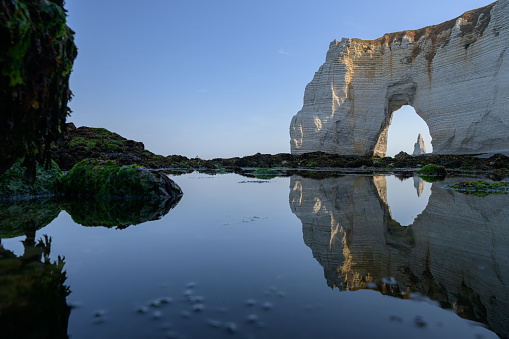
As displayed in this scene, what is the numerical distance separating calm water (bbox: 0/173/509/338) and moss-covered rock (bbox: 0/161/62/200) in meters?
2.24

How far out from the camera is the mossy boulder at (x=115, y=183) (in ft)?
23.2

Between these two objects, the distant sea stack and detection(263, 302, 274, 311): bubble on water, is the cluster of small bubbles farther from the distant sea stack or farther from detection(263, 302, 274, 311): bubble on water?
the distant sea stack

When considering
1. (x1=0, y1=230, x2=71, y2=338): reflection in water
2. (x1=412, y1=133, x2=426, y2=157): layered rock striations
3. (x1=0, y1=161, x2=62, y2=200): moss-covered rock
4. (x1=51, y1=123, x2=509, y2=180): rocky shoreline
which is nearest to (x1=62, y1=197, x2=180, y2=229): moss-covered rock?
(x1=0, y1=161, x2=62, y2=200): moss-covered rock

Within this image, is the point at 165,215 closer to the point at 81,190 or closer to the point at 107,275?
the point at 107,275

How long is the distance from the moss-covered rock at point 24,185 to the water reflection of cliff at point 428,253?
19.1 ft

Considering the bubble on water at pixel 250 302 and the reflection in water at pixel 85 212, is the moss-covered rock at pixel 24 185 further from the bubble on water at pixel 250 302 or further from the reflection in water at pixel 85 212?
the bubble on water at pixel 250 302

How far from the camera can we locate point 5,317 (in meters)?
1.71

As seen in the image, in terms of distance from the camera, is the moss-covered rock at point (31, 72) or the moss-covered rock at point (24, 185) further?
the moss-covered rock at point (24, 185)

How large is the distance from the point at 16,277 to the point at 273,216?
358 centimetres

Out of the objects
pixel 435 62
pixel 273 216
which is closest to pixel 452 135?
pixel 435 62

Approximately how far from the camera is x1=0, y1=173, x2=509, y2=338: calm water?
1.76 meters

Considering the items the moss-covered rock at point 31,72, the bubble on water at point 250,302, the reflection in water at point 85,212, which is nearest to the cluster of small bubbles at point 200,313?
the bubble on water at point 250,302

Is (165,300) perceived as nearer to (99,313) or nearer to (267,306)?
(99,313)

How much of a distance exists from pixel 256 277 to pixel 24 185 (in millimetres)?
6856
